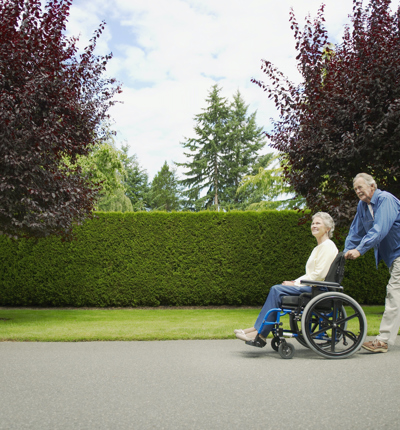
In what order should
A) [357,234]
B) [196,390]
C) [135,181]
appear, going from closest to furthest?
[196,390] < [357,234] < [135,181]

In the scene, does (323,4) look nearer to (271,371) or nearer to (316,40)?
(316,40)

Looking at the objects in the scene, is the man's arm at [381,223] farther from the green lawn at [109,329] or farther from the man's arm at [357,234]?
the green lawn at [109,329]

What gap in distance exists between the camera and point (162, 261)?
11.6 metres

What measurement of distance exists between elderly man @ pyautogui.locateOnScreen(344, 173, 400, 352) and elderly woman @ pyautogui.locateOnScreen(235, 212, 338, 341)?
0.23 meters

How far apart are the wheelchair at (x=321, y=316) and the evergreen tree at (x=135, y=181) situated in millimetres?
35829

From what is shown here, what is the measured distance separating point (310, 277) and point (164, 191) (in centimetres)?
3863

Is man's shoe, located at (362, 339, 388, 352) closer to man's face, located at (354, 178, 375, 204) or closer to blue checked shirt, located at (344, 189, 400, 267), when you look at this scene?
blue checked shirt, located at (344, 189, 400, 267)

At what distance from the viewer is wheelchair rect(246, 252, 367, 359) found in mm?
4422

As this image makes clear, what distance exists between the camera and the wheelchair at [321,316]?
442 centimetres

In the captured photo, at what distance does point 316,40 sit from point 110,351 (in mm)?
7374

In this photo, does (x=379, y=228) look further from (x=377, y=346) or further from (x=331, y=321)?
(x=377, y=346)

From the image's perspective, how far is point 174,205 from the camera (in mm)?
43219

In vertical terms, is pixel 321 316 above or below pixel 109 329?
above

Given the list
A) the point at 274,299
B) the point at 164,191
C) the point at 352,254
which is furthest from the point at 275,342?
the point at 164,191
